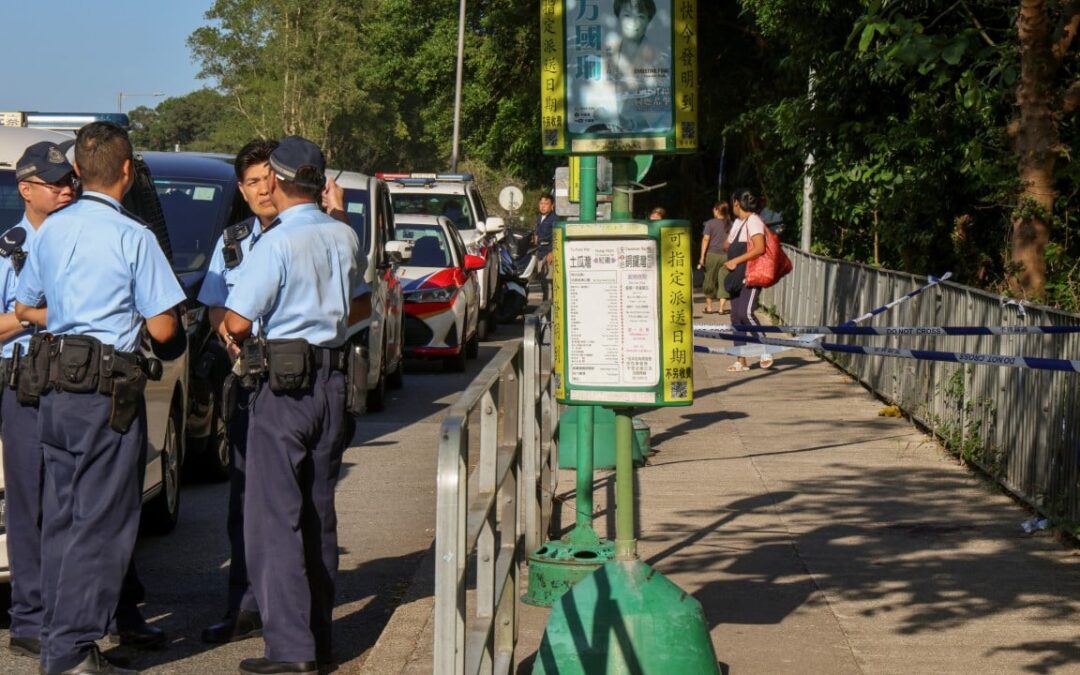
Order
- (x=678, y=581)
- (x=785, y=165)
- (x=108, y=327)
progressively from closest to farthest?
(x=108, y=327) < (x=678, y=581) < (x=785, y=165)

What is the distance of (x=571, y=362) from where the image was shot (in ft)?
17.9

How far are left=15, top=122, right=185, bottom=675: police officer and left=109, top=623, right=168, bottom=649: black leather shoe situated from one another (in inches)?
23.4

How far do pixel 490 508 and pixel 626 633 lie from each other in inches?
26.5

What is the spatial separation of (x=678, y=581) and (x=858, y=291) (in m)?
9.58

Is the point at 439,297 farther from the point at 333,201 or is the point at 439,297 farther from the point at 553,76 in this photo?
the point at 553,76

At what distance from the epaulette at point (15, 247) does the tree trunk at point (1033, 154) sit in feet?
25.9

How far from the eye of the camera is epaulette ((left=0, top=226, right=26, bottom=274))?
654 centimetres

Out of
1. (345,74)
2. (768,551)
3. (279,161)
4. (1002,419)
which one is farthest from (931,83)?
(345,74)

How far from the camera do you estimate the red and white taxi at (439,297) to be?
18.3 meters

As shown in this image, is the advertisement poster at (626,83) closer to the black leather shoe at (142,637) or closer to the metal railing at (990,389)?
the black leather shoe at (142,637)

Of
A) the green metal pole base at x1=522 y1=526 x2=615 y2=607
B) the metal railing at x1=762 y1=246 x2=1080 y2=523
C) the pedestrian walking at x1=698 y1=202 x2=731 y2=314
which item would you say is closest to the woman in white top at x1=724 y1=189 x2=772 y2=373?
the metal railing at x1=762 y1=246 x2=1080 y2=523

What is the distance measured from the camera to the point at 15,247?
6570 millimetres

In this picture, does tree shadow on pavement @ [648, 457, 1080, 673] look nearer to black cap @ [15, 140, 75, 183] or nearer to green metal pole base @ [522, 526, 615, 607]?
green metal pole base @ [522, 526, 615, 607]

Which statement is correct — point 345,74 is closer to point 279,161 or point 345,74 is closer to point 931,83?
point 931,83
